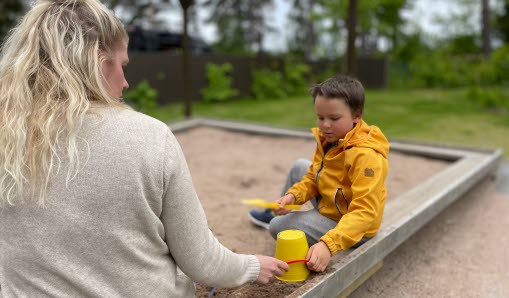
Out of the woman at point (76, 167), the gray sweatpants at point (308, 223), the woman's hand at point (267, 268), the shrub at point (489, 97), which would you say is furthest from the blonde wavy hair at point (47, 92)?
the shrub at point (489, 97)

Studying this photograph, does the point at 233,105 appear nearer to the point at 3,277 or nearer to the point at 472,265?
the point at 472,265

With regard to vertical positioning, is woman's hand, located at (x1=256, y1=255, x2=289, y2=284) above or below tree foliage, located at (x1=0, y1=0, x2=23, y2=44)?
below

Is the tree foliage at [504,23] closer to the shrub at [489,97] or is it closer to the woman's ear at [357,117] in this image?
the shrub at [489,97]

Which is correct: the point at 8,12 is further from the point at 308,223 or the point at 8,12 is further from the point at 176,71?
the point at 308,223

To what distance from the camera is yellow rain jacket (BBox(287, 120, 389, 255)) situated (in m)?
1.95

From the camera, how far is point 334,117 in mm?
2082

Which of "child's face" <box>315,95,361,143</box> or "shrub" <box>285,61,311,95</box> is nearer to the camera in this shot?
"child's face" <box>315,95,361,143</box>

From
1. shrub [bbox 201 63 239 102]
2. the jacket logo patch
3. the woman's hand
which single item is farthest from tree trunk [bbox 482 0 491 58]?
the woman's hand

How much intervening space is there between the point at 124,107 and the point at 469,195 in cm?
360

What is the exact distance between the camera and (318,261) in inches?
75.3

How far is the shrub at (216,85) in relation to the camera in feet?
37.1

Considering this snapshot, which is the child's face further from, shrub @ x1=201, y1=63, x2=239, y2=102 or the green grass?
shrub @ x1=201, y1=63, x2=239, y2=102

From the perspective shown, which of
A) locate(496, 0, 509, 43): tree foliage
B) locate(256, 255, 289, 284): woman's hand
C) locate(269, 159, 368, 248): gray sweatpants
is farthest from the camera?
locate(496, 0, 509, 43): tree foliage

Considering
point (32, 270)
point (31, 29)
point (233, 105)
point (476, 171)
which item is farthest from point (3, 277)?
point (233, 105)
